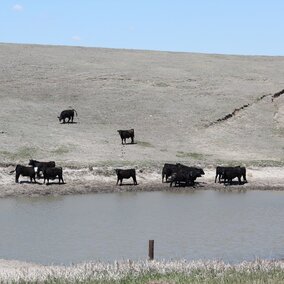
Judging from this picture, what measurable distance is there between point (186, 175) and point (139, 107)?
1946 cm

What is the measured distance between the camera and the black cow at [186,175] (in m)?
34.3

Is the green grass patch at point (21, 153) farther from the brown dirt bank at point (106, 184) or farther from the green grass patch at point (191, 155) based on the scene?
the green grass patch at point (191, 155)

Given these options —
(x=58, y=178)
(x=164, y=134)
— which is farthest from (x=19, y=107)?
(x=58, y=178)

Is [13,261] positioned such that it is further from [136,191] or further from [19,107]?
[19,107]

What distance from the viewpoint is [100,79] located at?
61.9 metres

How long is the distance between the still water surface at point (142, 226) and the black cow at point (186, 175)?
1390mm

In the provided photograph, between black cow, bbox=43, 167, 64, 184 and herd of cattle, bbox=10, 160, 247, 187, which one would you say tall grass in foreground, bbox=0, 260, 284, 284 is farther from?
herd of cattle, bbox=10, 160, 247, 187

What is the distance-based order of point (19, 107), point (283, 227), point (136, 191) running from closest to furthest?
point (283, 227)
point (136, 191)
point (19, 107)

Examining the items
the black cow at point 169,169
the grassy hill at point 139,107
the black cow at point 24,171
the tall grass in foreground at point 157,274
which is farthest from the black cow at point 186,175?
the tall grass in foreground at point 157,274

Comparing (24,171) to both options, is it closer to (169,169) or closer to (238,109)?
(169,169)

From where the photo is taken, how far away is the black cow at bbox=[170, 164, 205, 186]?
113 ft

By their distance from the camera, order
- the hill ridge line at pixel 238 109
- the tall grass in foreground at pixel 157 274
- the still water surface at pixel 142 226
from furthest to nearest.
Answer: the hill ridge line at pixel 238 109 < the still water surface at pixel 142 226 < the tall grass in foreground at pixel 157 274

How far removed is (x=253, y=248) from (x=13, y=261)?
20.3 ft

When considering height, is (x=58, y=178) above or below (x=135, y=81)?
below
